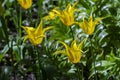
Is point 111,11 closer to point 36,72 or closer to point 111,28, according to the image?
point 111,28

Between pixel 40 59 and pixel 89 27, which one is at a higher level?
pixel 89 27

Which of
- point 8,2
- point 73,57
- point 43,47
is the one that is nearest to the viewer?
point 73,57

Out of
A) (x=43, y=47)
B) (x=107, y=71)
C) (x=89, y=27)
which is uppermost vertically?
(x=89, y=27)

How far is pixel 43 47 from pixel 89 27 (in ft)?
2.00

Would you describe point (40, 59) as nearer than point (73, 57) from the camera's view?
No

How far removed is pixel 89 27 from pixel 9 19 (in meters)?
2.17

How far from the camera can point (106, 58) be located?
2459 mm

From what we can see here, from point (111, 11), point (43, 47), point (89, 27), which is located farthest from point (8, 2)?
point (89, 27)

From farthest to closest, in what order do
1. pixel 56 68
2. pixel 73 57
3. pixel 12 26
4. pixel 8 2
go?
pixel 12 26, pixel 8 2, pixel 56 68, pixel 73 57

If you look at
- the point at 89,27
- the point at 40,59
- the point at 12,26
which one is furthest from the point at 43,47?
the point at 12,26

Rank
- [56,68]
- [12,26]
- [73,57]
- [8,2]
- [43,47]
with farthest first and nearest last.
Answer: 1. [12,26]
2. [8,2]
3. [43,47]
4. [56,68]
5. [73,57]

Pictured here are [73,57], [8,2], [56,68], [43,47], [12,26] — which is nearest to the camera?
[73,57]

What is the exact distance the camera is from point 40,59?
2.49 metres

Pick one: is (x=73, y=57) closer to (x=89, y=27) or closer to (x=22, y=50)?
(x=89, y=27)
